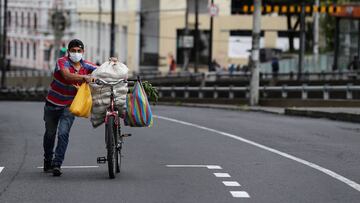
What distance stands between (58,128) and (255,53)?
1058 inches

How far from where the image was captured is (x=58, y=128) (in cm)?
1381

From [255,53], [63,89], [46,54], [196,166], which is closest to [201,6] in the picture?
[46,54]

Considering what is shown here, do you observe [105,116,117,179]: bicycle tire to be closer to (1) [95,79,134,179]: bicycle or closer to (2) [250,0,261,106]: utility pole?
(1) [95,79,134,179]: bicycle

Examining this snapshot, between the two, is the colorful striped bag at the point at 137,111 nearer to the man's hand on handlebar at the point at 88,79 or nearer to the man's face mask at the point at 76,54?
the man's hand on handlebar at the point at 88,79

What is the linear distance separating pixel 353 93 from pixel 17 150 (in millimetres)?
25234

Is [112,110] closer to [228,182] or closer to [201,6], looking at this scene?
[228,182]

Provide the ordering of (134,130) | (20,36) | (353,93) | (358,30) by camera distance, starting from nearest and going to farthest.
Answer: (134,130) → (353,93) → (358,30) → (20,36)

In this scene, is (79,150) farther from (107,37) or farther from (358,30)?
(107,37)

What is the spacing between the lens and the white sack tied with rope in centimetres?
1334

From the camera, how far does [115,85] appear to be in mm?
13359

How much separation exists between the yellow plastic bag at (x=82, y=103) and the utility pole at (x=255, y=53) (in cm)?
2688

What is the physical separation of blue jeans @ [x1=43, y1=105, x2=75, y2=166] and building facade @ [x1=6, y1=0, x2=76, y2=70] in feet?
283

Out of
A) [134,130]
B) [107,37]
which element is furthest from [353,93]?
[107,37]

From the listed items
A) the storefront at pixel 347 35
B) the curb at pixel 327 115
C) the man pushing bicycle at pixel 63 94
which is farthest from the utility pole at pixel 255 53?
the man pushing bicycle at pixel 63 94
